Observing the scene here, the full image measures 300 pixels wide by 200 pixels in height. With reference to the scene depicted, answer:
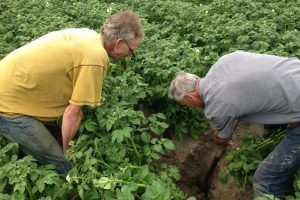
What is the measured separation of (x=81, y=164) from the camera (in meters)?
2.93

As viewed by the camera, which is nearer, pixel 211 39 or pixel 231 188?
pixel 231 188

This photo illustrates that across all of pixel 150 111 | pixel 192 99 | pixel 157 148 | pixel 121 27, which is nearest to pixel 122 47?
pixel 121 27

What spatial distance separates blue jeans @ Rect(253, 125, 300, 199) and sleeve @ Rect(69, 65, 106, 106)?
4.65ft

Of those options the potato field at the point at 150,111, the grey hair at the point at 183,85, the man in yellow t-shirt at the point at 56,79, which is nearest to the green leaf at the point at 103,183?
the potato field at the point at 150,111

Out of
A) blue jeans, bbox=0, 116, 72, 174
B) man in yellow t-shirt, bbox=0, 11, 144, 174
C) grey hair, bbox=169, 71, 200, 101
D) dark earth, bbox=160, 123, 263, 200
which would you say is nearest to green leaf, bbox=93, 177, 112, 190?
man in yellow t-shirt, bbox=0, 11, 144, 174

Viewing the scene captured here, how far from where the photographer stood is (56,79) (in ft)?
9.74

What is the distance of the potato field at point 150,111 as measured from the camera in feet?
9.17

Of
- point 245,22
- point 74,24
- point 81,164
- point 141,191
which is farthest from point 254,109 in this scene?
point 74,24

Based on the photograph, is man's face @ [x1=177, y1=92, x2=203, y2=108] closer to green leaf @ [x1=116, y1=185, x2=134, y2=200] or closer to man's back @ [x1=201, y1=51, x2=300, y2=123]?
man's back @ [x1=201, y1=51, x2=300, y2=123]

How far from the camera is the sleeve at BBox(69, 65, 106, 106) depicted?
9.16 feet

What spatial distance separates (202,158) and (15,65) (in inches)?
83.8

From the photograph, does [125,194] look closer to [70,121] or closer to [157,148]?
[157,148]

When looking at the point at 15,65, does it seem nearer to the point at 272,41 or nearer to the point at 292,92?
the point at 292,92

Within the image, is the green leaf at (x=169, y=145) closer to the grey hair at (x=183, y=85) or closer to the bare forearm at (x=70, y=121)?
the grey hair at (x=183, y=85)
